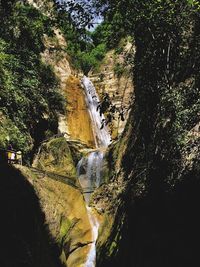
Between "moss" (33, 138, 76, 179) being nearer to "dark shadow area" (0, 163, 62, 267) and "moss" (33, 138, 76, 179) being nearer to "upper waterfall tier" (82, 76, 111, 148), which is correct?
"dark shadow area" (0, 163, 62, 267)

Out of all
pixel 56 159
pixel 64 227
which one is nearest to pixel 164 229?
pixel 64 227

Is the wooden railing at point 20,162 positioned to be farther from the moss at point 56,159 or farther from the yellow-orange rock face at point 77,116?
the yellow-orange rock face at point 77,116

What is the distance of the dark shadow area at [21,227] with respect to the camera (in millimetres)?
7496

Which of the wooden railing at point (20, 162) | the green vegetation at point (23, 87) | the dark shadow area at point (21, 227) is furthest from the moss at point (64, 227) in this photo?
the green vegetation at point (23, 87)

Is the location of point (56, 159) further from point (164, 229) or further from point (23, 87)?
point (164, 229)

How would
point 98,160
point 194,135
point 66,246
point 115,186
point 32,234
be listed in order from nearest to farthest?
point 194,135
point 32,234
point 66,246
point 115,186
point 98,160

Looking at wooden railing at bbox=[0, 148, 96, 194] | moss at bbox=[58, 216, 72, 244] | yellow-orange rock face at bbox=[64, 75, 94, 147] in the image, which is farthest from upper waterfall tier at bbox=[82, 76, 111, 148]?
moss at bbox=[58, 216, 72, 244]

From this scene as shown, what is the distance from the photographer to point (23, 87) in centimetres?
1512

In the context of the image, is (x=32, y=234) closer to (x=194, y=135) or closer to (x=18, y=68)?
(x=194, y=135)

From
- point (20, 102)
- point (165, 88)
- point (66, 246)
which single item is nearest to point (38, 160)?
point (20, 102)

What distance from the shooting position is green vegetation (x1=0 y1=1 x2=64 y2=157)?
524 inches

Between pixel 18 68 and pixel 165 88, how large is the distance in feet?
29.0

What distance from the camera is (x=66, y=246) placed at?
38.4ft

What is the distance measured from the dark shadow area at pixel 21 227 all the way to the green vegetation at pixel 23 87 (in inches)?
112
